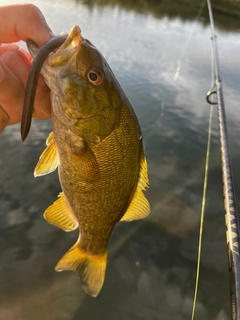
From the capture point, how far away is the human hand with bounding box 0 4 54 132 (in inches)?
64.3

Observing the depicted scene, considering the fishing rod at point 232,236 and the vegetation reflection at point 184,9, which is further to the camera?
the vegetation reflection at point 184,9

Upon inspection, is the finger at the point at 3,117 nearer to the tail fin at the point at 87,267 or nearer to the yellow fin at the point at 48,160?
the yellow fin at the point at 48,160

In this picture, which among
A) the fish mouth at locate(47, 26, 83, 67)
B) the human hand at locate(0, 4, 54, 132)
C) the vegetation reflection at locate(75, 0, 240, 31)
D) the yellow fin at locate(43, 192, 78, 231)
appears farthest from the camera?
the vegetation reflection at locate(75, 0, 240, 31)

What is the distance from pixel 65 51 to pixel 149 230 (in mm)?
4153

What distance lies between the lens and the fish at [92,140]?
1.58 meters

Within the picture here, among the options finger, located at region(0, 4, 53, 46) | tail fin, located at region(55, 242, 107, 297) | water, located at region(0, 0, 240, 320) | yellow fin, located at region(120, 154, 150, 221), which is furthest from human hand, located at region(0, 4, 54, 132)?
water, located at region(0, 0, 240, 320)

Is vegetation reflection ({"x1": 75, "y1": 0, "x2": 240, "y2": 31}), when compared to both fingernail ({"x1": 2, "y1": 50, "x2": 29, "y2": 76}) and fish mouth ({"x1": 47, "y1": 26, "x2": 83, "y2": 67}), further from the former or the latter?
fish mouth ({"x1": 47, "y1": 26, "x2": 83, "y2": 67})

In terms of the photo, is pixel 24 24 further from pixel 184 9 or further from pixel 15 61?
pixel 184 9

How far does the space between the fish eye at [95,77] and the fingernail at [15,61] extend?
15.1 inches

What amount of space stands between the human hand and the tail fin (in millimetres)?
950

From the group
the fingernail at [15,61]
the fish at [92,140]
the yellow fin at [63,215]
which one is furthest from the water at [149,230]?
the fingernail at [15,61]

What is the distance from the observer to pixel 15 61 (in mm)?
1698

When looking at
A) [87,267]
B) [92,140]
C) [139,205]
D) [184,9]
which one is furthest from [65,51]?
[184,9]

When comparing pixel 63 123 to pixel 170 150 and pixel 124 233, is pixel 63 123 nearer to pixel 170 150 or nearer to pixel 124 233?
pixel 124 233
